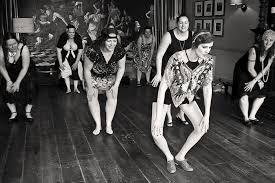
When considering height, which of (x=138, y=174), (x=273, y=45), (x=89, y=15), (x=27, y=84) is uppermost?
(x=89, y=15)

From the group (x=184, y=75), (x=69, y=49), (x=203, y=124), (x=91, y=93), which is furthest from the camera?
(x=69, y=49)

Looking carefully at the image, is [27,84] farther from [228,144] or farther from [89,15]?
[89,15]

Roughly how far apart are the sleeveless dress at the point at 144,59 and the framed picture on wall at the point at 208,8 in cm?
162

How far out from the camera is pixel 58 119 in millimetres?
4531

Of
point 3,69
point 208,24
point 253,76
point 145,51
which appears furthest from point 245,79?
point 208,24

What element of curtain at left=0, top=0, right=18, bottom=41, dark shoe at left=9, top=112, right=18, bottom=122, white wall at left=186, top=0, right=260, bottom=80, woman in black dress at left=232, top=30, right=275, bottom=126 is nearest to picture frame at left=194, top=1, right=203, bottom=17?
white wall at left=186, top=0, right=260, bottom=80

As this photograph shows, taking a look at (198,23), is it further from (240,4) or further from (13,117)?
(13,117)

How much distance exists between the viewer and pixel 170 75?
257 cm

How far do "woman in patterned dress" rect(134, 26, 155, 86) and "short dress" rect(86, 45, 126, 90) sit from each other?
308 cm

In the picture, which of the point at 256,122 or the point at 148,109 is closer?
the point at 256,122

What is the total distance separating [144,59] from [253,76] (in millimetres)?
3085

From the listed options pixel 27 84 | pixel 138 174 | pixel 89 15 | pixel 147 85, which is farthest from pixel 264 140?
pixel 89 15

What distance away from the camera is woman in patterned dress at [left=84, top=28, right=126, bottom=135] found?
3.45 meters

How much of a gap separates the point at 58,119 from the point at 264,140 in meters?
2.78
